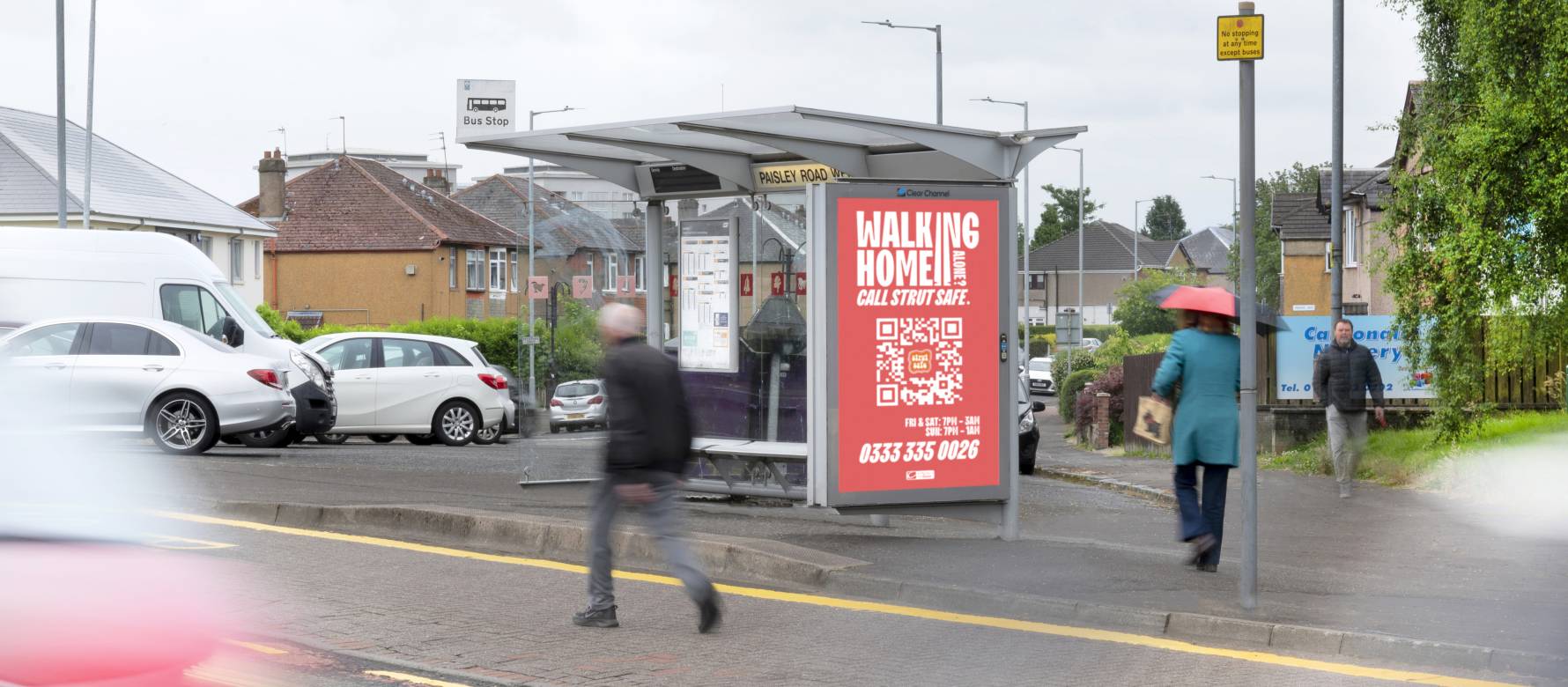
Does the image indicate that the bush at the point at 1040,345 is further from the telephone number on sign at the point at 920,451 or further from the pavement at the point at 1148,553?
the telephone number on sign at the point at 920,451

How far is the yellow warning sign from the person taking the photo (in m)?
8.53

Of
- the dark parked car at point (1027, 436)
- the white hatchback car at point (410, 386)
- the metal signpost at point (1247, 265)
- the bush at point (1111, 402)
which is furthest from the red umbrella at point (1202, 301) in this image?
the bush at point (1111, 402)

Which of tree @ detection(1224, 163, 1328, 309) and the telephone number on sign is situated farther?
tree @ detection(1224, 163, 1328, 309)

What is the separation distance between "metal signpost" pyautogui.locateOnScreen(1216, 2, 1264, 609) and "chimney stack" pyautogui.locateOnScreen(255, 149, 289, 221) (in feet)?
200

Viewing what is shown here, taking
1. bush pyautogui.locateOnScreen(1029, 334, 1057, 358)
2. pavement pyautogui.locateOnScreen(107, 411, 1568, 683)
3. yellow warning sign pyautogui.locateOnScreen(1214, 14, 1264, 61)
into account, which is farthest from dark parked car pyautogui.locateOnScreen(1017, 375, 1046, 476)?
bush pyautogui.locateOnScreen(1029, 334, 1057, 358)

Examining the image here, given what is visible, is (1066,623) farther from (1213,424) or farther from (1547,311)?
(1547,311)

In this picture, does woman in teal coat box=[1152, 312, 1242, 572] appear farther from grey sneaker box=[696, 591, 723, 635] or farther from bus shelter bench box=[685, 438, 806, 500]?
bus shelter bench box=[685, 438, 806, 500]

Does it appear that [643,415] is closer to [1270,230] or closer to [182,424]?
[182,424]

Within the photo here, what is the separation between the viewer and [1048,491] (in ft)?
59.9

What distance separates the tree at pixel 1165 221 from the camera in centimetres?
18400

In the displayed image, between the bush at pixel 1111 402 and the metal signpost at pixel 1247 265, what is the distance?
20.0 m

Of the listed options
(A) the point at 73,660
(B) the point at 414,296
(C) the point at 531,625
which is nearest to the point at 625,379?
(C) the point at 531,625

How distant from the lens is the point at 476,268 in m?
68.9

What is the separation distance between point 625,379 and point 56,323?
12.7m
